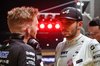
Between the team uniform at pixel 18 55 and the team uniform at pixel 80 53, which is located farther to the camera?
the team uniform at pixel 80 53

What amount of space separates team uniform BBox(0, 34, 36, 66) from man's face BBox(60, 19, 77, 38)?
613mm

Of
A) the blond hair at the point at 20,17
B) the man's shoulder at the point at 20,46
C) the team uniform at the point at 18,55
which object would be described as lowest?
the team uniform at the point at 18,55

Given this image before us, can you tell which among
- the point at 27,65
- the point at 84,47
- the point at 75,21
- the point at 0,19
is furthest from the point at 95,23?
the point at 0,19

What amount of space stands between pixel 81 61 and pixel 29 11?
749 mm

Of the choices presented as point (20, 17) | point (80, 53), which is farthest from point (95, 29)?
point (20, 17)

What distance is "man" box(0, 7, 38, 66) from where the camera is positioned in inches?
52.3

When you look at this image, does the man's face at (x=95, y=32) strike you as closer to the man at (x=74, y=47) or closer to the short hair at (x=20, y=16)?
the man at (x=74, y=47)

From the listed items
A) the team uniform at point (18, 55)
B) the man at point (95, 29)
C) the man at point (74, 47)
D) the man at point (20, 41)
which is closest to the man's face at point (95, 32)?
the man at point (95, 29)

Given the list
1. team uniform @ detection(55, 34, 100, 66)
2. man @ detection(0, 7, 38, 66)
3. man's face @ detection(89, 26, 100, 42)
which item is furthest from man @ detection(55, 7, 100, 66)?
man's face @ detection(89, 26, 100, 42)

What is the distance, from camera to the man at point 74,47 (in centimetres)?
163

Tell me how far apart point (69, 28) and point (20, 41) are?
664mm

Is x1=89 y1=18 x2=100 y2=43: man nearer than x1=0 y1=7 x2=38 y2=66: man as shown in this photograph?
No

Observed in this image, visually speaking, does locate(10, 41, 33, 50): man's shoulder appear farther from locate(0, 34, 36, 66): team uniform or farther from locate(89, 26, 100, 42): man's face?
locate(89, 26, 100, 42): man's face

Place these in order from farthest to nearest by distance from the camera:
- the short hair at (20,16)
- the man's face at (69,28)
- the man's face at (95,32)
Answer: the man's face at (95,32)
the man's face at (69,28)
the short hair at (20,16)
